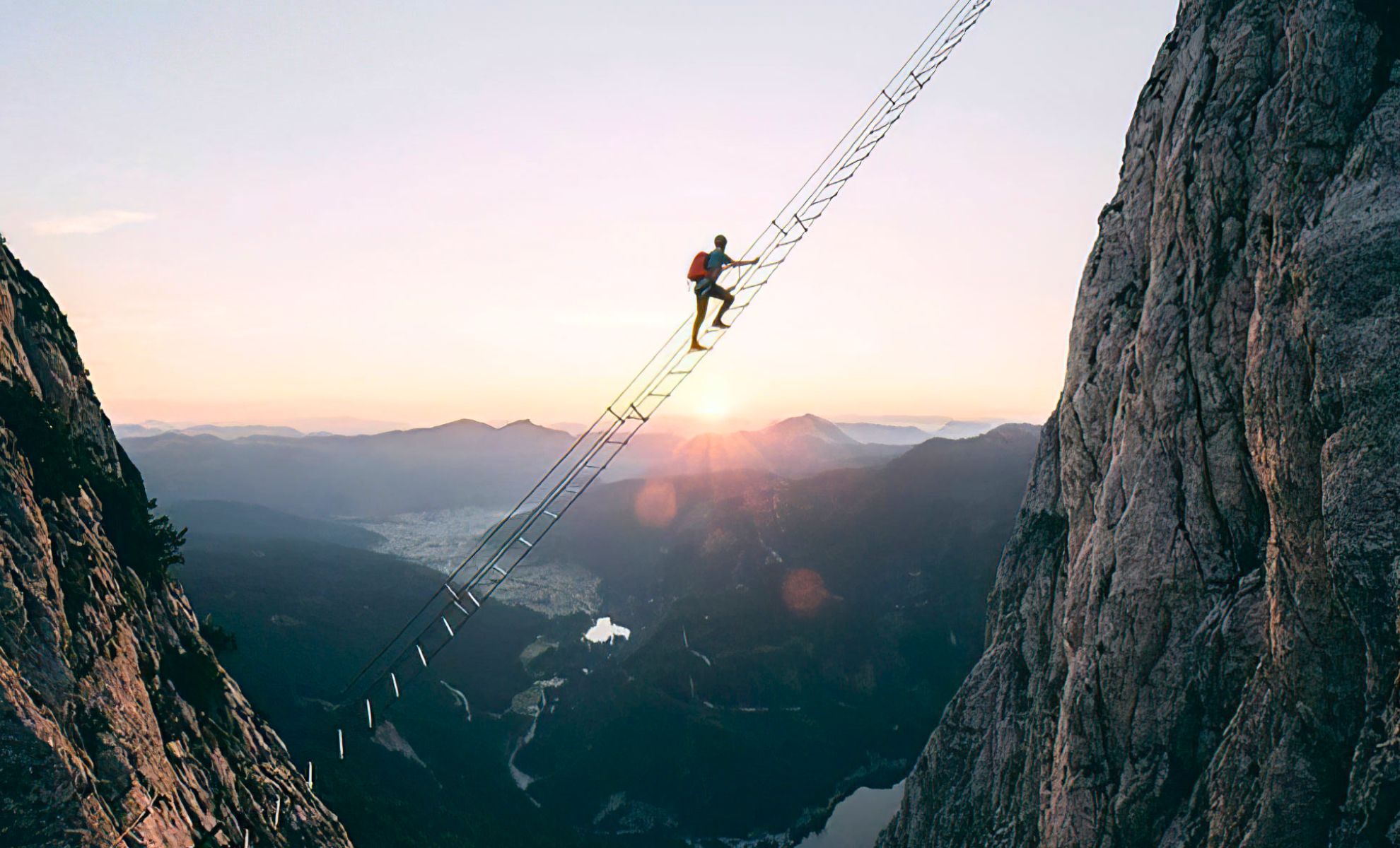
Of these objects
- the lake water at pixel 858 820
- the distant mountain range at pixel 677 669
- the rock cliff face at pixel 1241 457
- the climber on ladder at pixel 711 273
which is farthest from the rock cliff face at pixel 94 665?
the lake water at pixel 858 820

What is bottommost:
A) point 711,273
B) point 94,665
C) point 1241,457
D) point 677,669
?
point 677,669

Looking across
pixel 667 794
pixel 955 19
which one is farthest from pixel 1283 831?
pixel 667 794

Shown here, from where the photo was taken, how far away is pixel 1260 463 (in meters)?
15.3

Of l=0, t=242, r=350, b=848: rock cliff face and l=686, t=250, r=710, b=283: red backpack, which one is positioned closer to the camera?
l=0, t=242, r=350, b=848: rock cliff face

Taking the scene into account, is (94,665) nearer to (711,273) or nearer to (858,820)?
(711,273)

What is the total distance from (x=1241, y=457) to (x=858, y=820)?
79.0m

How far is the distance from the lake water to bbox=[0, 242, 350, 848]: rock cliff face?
63.2 m

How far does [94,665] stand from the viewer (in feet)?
57.2

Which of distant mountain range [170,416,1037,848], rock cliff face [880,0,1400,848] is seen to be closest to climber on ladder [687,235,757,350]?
rock cliff face [880,0,1400,848]

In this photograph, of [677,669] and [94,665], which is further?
[677,669]

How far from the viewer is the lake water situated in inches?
3039

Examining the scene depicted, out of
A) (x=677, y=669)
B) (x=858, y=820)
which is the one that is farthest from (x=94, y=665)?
(x=677, y=669)

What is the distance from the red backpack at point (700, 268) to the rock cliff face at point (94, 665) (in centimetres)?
1891

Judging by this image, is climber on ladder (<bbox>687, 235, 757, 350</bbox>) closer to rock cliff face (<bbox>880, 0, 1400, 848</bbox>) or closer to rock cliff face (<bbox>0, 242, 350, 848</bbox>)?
rock cliff face (<bbox>880, 0, 1400, 848</bbox>)
